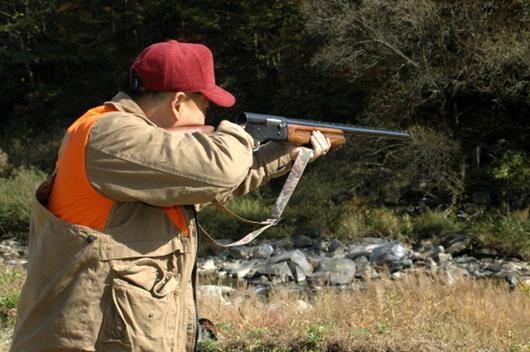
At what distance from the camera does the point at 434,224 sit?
19047mm

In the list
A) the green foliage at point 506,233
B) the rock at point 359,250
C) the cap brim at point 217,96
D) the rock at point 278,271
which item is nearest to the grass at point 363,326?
the cap brim at point 217,96

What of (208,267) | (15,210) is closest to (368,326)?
(208,267)

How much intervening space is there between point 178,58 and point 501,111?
18.7 metres

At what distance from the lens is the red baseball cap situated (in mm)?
2830

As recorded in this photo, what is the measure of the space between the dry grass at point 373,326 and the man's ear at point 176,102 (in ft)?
8.03

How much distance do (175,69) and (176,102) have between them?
138 mm

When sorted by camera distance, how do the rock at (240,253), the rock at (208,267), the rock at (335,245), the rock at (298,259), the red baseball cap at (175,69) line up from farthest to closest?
the rock at (335,245) → the rock at (240,253) → the rock at (208,267) → the rock at (298,259) → the red baseball cap at (175,69)

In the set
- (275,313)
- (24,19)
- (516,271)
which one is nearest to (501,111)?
(516,271)

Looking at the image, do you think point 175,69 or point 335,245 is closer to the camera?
point 175,69

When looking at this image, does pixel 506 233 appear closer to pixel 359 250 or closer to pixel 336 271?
pixel 359 250

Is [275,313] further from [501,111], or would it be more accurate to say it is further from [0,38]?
[0,38]

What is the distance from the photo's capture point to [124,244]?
2.73m

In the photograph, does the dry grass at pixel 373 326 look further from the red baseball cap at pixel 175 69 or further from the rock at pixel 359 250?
the rock at pixel 359 250

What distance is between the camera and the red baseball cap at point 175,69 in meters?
2.83
